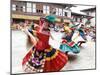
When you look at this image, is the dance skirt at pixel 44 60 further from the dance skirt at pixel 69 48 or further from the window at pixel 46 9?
the window at pixel 46 9

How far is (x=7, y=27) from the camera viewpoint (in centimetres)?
207

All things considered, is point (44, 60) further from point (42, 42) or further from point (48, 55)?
point (42, 42)

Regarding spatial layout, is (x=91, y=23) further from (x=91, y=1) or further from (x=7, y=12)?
(x=7, y=12)

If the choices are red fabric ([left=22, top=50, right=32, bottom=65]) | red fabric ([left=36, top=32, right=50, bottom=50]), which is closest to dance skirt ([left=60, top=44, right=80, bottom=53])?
red fabric ([left=36, top=32, right=50, bottom=50])

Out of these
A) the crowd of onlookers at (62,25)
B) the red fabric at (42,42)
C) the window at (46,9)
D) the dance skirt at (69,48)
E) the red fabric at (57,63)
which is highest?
the window at (46,9)

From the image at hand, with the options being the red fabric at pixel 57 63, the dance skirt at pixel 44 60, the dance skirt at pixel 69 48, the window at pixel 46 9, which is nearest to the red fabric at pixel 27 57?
the dance skirt at pixel 44 60

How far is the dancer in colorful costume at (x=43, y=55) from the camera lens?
7.07 ft

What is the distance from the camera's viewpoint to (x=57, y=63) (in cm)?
225

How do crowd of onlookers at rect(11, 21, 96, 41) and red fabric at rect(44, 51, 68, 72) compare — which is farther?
red fabric at rect(44, 51, 68, 72)

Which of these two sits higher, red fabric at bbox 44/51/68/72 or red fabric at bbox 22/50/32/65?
red fabric at bbox 22/50/32/65

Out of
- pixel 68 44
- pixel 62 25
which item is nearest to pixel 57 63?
pixel 68 44

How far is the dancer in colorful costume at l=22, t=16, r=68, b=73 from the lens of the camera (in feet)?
7.07

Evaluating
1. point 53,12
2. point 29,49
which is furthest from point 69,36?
point 29,49

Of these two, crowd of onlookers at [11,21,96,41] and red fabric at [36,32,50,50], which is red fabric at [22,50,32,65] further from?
crowd of onlookers at [11,21,96,41]
